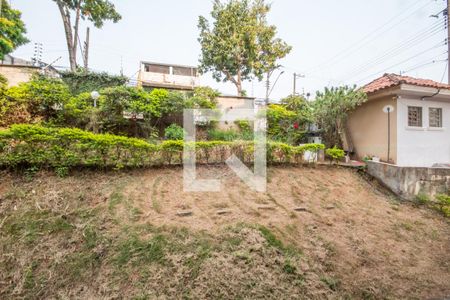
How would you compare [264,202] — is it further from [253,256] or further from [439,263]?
[439,263]

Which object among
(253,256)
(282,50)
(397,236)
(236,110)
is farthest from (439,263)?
(282,50)

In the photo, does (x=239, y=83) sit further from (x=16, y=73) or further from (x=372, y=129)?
(x=16, y=73)

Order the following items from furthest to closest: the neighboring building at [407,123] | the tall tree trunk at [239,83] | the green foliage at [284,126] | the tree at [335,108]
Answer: the tall tree trunk at [239,83], the green foliage at [284,126], the tree at [335,108], the neighboring building at [407,123]

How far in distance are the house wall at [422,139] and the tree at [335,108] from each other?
1.44 metres

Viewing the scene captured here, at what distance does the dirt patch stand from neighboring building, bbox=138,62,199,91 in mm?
15089

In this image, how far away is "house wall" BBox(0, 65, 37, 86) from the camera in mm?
8594

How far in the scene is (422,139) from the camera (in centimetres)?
768

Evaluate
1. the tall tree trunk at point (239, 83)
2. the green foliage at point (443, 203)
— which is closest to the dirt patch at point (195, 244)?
the green foliage at point (443, 203)

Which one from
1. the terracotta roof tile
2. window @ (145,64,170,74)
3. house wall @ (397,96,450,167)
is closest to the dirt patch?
house wall @ (397,96,450,167)

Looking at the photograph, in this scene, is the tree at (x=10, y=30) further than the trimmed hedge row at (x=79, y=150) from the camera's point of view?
Yes

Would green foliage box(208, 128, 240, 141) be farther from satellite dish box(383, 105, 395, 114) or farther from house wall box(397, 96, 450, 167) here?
Answer: house wall box(397, 96, 450, 167)

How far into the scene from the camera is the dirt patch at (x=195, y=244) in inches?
107

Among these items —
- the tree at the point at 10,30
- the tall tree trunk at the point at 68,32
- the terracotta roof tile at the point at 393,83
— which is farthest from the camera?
the tall tree trunk at the point at 68,32

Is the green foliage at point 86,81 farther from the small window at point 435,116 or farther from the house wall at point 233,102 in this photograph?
the small window at point 435,116
